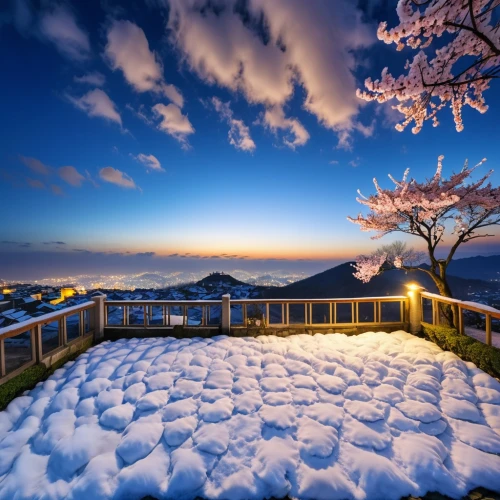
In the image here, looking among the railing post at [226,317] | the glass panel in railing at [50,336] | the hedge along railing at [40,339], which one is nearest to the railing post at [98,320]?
the hedge along railing at [40,339]

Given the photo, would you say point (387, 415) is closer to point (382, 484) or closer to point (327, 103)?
point (382, 484)

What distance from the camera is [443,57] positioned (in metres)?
3.80

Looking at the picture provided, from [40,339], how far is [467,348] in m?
7.39

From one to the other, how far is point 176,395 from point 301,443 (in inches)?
70.2

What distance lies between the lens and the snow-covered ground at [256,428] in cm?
202

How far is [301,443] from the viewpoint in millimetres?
2420

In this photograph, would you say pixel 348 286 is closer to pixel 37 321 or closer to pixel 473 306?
pixel 473 306

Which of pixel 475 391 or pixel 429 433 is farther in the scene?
pixel 475 391

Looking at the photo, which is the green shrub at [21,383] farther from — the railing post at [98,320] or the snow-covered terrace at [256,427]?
the railing post at [98,320]

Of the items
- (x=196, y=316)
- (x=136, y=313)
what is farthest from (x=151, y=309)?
(x=196, y=316)

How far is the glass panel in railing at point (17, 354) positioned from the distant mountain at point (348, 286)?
75.6 ft

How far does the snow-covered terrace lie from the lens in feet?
6.63

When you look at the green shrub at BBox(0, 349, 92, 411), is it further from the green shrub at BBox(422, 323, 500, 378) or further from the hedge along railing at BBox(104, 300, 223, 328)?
the green shrub at BBox(422, 323, 500, 378)

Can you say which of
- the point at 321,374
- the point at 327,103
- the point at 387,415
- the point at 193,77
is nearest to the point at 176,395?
the point at 321,374
